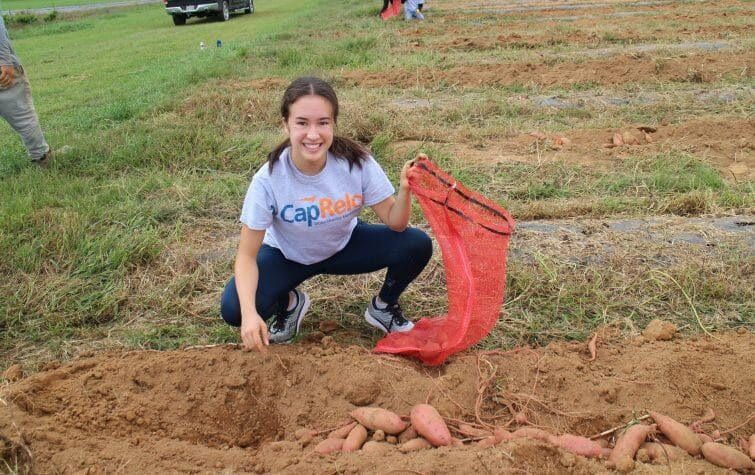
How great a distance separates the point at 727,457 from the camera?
5.98ft

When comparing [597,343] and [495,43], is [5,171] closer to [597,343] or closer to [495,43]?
[597,343]

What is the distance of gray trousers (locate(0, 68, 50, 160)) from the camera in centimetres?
488

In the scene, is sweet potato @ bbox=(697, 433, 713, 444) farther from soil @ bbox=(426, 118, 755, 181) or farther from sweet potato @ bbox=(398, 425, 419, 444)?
soil @ bbox=(426, 118, 755, 181)

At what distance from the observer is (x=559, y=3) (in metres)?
16.8

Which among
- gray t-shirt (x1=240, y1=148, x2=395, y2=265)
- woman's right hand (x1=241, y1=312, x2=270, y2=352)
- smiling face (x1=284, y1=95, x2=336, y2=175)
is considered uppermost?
smiling face (x1=284, y1=95, x2=336, y2=175)

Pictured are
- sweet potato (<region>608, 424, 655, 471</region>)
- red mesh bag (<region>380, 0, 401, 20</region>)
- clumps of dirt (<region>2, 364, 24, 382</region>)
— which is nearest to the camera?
sweet potato (<region>608, 424, 655, 471</region>)

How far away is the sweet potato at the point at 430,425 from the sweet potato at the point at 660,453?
583 millimetres

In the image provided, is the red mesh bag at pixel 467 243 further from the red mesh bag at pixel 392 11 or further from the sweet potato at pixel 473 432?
the red mesh bag at pixel 392 11

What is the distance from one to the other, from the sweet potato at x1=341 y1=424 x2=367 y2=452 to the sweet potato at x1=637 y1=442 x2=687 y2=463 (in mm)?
854

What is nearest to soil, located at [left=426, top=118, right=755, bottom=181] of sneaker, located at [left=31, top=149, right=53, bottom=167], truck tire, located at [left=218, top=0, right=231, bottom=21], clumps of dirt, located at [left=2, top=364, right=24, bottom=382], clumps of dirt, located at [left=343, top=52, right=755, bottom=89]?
clumps of dirt, located at [left=343, top=52, right=755, bottom=89]

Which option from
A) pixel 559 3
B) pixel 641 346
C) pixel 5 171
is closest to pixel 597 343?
pixel 641 346

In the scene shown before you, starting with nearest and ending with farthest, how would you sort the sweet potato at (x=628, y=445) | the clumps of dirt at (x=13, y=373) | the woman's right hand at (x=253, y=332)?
the sweet potato at (x=628, y=445) < the woman's right hand at (x=253, y=332) < the clumps of dirt at (x=13, y=373)

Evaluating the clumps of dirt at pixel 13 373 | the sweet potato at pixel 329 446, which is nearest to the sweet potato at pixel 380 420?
the sweet potato at pixel 329 446

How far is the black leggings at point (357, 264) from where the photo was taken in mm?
2633
